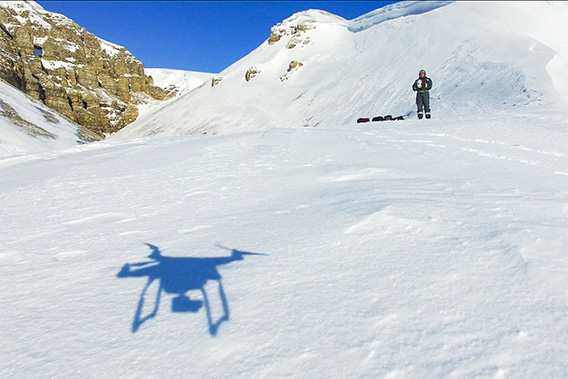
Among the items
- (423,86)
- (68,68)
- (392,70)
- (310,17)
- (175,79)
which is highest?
(310,17)

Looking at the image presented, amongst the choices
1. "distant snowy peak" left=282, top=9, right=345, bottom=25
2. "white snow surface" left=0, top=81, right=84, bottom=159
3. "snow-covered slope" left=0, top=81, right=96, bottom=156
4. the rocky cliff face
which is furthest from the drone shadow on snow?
"distant snowy peak" left=282, top=9, right=345, bottom=25

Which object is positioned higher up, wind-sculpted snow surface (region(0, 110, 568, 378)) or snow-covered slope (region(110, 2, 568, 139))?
snow-covered slope (region(110, 2, 568, 139))

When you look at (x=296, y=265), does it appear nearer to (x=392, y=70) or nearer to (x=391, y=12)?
(x=392, y=70)

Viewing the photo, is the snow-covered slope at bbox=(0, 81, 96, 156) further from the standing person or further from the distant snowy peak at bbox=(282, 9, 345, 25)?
the distant snowy peak at bbox=(282, 9, 345, 25)

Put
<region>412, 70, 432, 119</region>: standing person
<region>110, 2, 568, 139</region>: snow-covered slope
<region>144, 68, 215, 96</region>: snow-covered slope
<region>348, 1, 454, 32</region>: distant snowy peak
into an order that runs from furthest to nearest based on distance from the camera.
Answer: <region>144, 68, 215, 96</region>: snow-covered slope
<region>348, 1, 454, 32</region>: distant snowy peak
<region>110, 2, 568, 139</region>: snow-covered slope
<region>412, 70, 432, 119</region>: standing person

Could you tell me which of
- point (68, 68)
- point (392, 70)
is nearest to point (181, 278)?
point (392, 70)

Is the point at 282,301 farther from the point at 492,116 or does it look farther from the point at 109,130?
the point at 109,130
